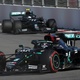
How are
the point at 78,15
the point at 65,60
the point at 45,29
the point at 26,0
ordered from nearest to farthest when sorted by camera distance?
the point at 65,60 < the point at 45,29 < the point at 78,15 < the point at 26,0

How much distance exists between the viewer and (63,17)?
24812 mm

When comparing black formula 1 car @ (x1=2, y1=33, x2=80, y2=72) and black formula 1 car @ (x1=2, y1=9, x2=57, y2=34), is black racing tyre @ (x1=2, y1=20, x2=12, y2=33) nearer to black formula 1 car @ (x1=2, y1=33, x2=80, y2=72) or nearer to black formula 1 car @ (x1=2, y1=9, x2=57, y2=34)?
black formula 1 car @ (x1=2, y1=9, x2=57, y2=34)

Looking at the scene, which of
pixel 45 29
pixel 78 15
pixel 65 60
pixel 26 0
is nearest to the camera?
pixel 65 60

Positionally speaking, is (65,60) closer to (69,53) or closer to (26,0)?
(69,53)

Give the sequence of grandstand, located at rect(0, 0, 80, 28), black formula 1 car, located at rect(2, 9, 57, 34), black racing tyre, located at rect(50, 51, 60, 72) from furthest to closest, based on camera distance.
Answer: grandstand, located at rect(0, 0, 80, 28), black formula 1 car, located at rect(2, 9, 57, 34), black racing tyre, located at rect(50, 51, 60, 72)

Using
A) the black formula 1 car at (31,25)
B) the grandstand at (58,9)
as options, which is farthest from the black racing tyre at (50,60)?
the grandstand at (58,9)

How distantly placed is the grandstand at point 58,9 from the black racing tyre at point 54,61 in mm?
13618

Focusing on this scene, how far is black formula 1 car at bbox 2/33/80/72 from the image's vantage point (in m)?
9.35

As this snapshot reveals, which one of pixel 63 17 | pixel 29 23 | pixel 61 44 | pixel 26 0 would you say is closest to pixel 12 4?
pixel 26 0

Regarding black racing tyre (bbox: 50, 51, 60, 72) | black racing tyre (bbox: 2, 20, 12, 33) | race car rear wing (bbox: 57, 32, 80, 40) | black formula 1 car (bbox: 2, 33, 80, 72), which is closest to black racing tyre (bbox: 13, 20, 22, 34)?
black racing tyre (bbox: 2, 20, 12, 33)

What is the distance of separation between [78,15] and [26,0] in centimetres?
744

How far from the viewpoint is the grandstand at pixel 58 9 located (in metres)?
Answer: 23.8

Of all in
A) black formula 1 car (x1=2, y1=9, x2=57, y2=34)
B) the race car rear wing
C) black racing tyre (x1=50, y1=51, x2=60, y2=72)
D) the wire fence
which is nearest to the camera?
black racing tyre (x1=50, y1=51, x2=60, y2=72)

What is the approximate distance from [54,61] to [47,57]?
26 centimetres
